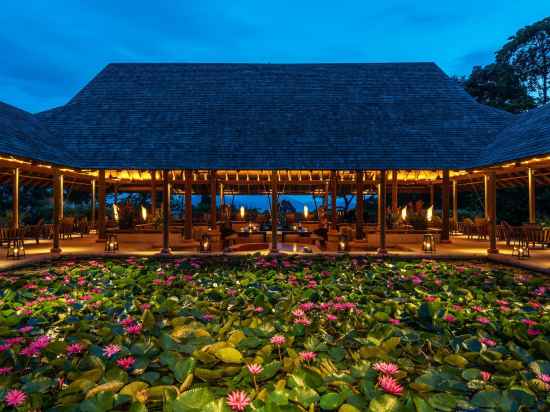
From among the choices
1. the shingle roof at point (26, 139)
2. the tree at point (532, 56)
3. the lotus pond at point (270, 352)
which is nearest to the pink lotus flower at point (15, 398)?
the lotus pond at point (270, 352)

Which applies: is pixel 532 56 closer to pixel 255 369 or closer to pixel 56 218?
pixel 56 218

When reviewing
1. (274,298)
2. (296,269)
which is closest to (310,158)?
(296,269)

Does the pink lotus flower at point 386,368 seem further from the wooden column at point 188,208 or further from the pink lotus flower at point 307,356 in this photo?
the wooden column at point 188,208

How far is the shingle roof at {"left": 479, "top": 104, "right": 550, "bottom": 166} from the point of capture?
9.12 metres

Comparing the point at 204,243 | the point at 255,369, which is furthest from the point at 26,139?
the point at 255,369

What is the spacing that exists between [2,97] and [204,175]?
21673 centimetres

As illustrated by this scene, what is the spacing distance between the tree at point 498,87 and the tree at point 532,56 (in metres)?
3.32

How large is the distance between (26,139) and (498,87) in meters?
29.5

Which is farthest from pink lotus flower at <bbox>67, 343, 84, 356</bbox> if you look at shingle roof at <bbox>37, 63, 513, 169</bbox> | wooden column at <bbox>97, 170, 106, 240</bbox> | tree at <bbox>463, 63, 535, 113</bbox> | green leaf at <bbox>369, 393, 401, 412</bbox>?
tree at <bbox>463, 63, 535, 113</bbox>

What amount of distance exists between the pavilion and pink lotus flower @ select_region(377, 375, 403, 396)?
9.09 meters

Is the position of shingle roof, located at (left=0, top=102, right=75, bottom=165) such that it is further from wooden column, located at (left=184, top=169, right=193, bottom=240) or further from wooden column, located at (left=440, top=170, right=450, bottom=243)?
wooden column, located at (left=440, top=170, right=450, bottom=243)

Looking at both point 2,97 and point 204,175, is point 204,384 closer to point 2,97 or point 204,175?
point 204,175

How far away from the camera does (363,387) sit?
6.32ft

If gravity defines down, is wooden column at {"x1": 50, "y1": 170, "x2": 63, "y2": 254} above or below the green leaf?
above
